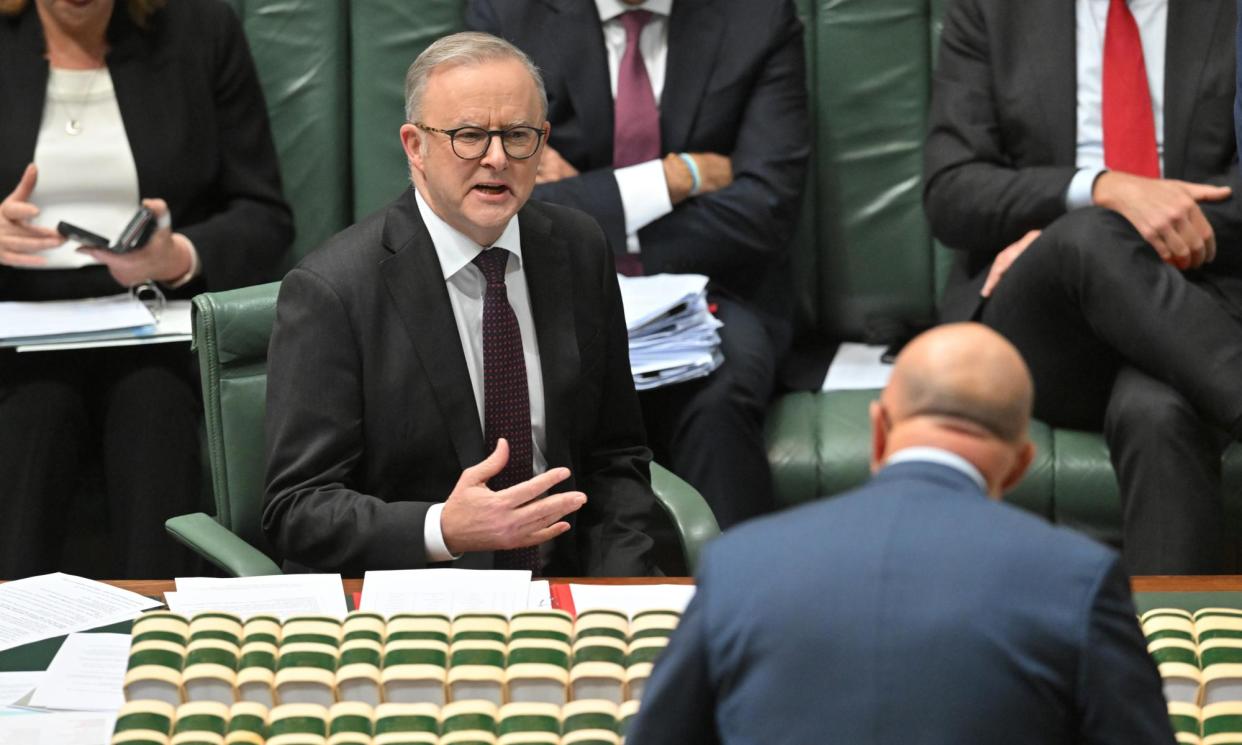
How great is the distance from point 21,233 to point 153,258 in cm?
24

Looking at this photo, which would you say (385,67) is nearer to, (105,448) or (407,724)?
(105,448)

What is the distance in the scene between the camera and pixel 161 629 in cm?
139

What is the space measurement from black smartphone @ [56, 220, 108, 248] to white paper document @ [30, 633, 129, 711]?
1537 millimetres

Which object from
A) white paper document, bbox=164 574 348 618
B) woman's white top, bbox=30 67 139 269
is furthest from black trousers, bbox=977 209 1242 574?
woman's white top, bbox=30 67 139 269

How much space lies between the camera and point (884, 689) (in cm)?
93

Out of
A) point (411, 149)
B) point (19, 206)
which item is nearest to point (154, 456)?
point (19, 206)

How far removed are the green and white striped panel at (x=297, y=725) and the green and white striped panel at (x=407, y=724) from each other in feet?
0.14

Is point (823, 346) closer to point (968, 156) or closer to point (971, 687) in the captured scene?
point (968, 156)

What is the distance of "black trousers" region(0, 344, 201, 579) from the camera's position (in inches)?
117

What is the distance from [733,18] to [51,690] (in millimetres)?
2266

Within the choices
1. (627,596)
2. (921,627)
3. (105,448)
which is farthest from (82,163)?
(921,627)

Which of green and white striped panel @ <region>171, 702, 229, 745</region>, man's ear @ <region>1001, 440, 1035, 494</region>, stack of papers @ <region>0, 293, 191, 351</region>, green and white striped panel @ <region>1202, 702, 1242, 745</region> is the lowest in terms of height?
stack of papers @ <region>0, 293, 191, 351</region>

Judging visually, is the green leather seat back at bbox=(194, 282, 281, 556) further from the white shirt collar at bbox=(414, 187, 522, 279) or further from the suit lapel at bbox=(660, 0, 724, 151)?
the suit lapel at bbox=(660, 0, 724, 151)

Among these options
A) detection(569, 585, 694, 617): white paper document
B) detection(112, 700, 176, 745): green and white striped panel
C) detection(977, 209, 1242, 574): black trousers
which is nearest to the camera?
detection(112, 700, 176, 745): green and white striped panel
